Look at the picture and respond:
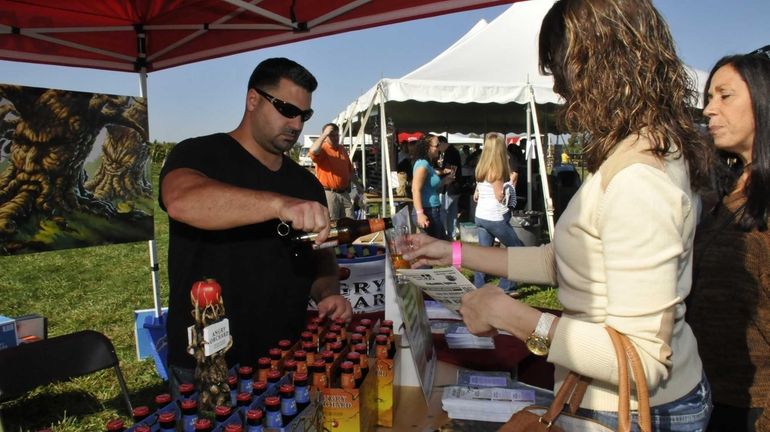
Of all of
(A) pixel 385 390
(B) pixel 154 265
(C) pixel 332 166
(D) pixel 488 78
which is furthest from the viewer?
(D) pixel 488 78

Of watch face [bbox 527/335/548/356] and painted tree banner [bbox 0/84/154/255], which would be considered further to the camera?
painted tree banner [bbox 0/84/154/255]

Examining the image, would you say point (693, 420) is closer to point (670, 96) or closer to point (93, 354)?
point (670, 96)

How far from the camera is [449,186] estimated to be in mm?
9656

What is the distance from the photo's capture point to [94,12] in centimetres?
349

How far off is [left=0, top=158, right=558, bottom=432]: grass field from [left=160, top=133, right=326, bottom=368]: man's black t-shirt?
213 cm

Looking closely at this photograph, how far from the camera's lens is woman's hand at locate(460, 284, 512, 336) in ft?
3.96

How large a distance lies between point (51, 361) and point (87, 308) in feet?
12.4

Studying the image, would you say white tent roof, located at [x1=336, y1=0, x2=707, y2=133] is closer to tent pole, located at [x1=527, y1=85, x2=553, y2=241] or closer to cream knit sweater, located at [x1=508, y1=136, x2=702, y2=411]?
tent pole, located at [x1=527, y1=85, x2=553, y2=241]

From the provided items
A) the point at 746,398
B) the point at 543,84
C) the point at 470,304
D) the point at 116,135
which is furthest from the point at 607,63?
the point at 543,84

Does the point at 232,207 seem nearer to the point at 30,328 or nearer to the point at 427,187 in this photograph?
the point at 30,328

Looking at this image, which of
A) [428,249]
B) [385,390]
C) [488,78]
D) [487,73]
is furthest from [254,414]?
[487,73]

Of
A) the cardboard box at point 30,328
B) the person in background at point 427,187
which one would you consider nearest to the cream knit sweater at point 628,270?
the cardboard box at point 30,328

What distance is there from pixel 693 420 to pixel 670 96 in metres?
0.71

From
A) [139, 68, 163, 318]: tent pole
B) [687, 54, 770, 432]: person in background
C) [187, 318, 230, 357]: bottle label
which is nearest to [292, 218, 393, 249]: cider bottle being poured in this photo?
[187, 318, 230, 357]: bottle label
